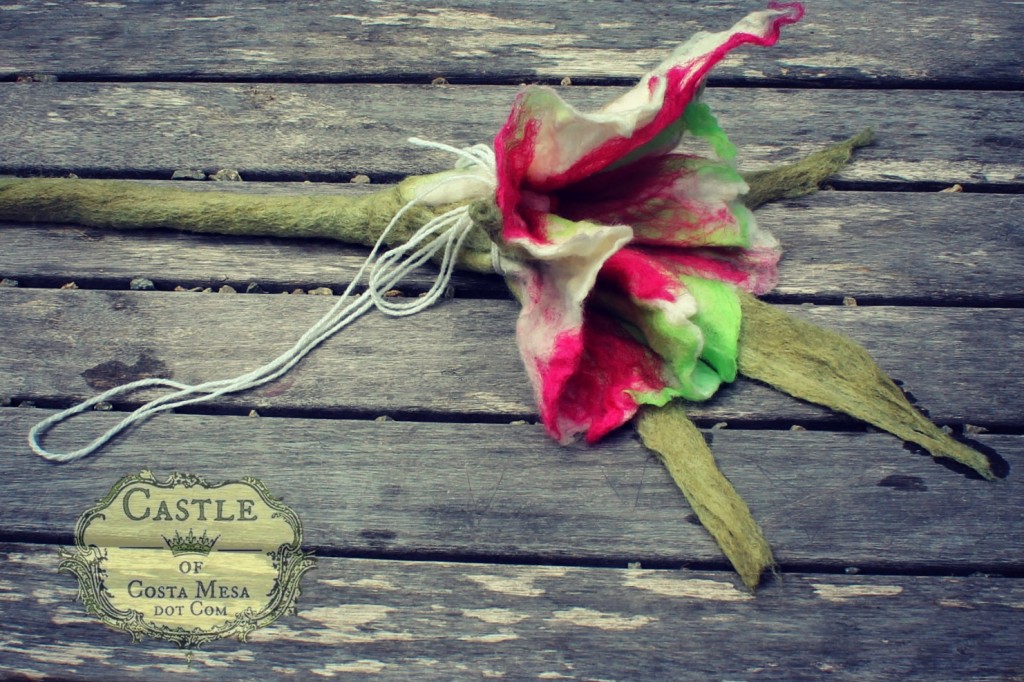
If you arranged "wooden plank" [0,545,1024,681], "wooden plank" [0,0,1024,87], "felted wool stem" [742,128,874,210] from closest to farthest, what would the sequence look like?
"wooden plank" [0,545,1024,681] < "felted wool stem" [742,128,874,210] < "wooden plank" [0,0,1024,87]

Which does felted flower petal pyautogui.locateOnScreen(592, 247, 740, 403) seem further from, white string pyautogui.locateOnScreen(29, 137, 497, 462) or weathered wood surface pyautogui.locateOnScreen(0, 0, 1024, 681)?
white string pyautogui.locateOnScreen(29, 137, 497, 462)

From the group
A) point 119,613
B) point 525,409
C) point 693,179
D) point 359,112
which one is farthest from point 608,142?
point 119,613

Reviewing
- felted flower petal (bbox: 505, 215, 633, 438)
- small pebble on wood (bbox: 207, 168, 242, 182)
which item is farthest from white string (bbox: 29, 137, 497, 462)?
small pebble on wood (bbox: 207, 168, 242, 182)

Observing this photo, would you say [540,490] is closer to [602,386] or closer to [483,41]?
[602,386]

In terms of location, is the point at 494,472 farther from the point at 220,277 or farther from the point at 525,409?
the point at 220,277

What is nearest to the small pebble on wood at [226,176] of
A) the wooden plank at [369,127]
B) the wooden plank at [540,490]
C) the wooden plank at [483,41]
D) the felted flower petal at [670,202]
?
the wooden plank at [369,127]
